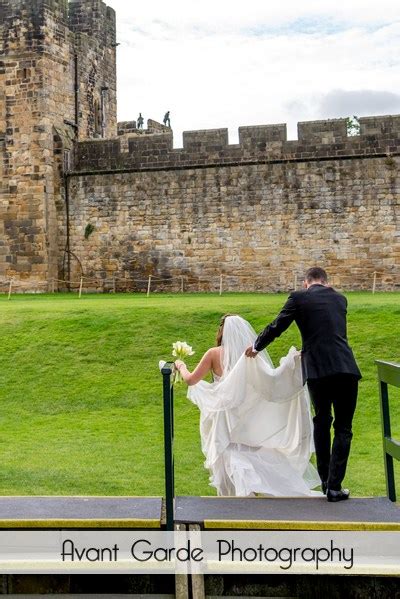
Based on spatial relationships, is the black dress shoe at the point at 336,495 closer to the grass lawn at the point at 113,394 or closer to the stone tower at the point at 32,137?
the grass lawn at the point at 113,394

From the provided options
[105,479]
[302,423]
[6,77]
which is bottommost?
[105,479]

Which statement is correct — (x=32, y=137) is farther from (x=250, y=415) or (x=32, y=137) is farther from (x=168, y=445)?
(x=168, y=445)

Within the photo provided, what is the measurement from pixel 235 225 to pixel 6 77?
8.10 m

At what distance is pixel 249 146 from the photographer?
25.9 metres

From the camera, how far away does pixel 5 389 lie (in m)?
13.7

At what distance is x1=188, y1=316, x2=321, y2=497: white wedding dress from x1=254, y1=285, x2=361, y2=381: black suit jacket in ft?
1.13

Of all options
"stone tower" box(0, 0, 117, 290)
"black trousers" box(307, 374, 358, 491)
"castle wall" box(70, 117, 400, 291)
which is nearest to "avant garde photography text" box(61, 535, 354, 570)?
"black trousers" box(307, 374, 358, 491)

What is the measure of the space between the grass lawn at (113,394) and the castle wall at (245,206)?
24.7ft

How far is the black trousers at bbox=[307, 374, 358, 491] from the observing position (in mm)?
7059

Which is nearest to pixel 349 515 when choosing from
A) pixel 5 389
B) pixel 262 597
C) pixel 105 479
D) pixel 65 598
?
pixel 262 597

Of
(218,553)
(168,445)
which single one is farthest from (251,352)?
(218,553)

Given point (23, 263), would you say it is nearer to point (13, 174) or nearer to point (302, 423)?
point (13, 174)

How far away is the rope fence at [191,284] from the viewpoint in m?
25.2

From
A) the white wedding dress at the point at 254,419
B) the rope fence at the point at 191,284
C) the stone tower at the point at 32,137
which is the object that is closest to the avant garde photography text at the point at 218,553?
the white wedding dress at the point at 254,419
